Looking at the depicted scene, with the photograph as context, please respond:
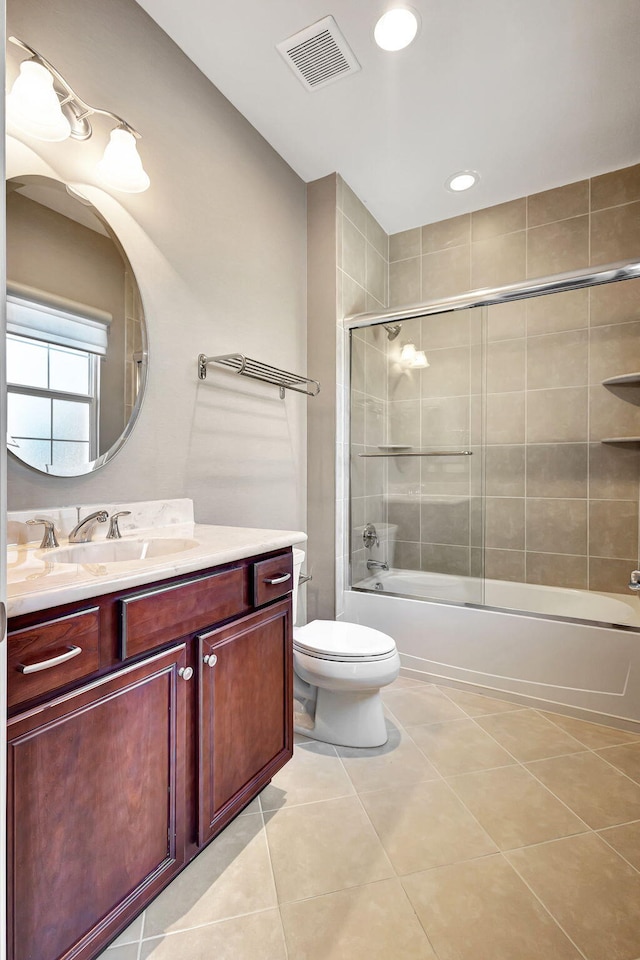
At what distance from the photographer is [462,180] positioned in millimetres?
2641

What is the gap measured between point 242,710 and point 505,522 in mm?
2118

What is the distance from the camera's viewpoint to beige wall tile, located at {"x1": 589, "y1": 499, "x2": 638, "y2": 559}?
2539mm

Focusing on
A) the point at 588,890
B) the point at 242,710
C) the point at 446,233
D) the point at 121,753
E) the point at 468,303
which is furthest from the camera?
the point at 446,233

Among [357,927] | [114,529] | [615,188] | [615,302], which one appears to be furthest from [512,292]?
[357,927]

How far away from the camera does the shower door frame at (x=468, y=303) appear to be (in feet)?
6.73

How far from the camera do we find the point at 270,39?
1.77 metres

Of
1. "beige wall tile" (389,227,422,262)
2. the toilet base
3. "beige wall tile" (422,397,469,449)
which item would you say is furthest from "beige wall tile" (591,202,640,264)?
the toilet base

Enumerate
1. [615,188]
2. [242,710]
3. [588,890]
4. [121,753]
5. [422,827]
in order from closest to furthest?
[121,753] < [588,890] < [242,710] < [422,827] < [615,188]

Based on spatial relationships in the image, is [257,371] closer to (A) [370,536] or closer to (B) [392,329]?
(B) [392,329]

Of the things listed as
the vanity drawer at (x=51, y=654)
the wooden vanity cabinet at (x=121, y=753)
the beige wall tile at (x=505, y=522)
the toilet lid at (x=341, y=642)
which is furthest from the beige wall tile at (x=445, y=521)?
the vanity drawer at (x=51, y=654)

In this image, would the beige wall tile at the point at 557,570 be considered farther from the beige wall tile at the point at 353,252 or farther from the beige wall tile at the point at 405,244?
the beige wall tile at the point at 405,244

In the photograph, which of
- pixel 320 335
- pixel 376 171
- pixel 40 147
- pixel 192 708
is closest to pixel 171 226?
pixel 40 147

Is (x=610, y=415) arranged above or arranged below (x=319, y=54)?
below

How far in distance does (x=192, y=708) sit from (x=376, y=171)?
8.97 feet
